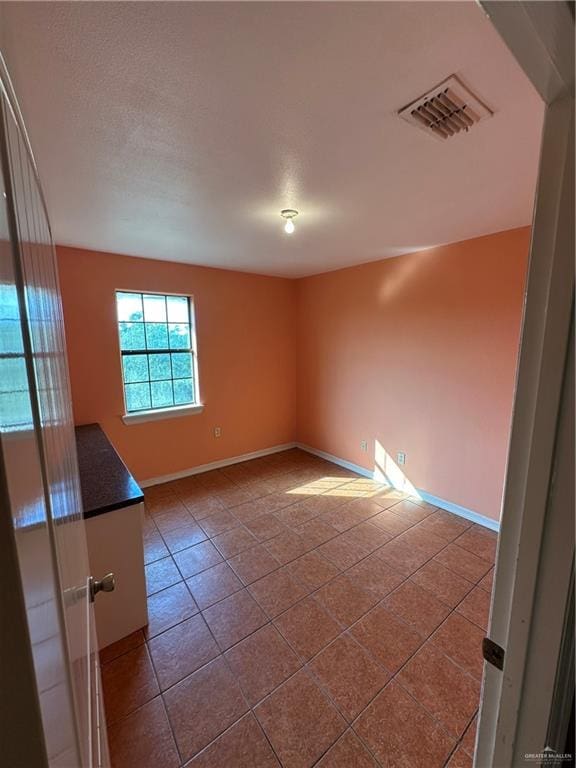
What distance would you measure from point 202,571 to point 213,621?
0.43m

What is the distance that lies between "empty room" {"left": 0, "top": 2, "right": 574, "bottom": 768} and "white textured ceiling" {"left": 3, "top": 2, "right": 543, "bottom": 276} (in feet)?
0.04

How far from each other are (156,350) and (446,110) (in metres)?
3.11

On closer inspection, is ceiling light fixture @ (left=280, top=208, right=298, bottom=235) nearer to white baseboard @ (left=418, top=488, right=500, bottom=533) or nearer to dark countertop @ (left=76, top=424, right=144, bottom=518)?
dark countertop @ (left=76, top=424, right=144, bottom=518)

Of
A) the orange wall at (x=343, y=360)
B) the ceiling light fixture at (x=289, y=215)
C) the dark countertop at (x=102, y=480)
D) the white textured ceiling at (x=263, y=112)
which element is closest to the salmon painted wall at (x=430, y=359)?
the orange wall at (x=343, y=360)

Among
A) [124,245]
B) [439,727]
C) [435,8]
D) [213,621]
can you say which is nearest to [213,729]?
[213,621]

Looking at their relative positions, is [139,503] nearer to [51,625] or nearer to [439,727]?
[51,625]

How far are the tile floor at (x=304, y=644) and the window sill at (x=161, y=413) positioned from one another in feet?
3.32

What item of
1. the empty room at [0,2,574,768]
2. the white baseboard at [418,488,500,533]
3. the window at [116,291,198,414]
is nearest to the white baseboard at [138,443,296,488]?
the empty room at [0,2,574,768]

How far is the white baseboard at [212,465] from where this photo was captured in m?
3.48

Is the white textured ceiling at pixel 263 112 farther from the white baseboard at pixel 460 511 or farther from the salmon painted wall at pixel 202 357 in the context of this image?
the white baseboard at pixel 460 511

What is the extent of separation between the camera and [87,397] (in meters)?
3.01

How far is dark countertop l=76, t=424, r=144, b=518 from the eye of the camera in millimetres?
1635

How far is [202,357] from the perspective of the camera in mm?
3678

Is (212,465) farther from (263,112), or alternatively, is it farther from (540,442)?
(540,442)
